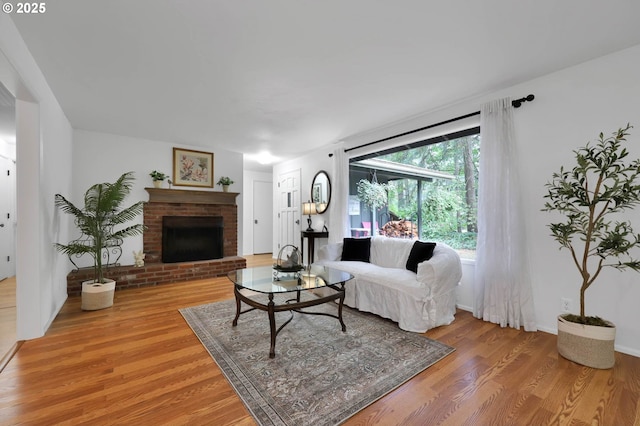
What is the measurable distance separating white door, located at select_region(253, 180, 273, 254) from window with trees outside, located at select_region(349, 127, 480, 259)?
11.6 ft

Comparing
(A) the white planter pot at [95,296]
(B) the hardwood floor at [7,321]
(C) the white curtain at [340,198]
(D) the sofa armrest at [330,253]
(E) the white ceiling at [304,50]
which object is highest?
(E) the white ceiling at [304,50]

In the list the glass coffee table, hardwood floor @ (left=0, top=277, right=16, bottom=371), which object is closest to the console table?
the glass coffee table

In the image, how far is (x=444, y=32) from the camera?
1.98 m

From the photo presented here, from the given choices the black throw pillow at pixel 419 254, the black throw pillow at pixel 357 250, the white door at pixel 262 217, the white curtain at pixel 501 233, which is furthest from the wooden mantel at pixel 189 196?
the white curtain at pixel 501 233

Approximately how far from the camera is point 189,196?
16.2ft

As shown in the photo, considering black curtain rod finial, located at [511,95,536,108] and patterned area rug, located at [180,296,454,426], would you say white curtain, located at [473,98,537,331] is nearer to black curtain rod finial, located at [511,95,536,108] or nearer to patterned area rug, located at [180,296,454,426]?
black curtain rod finial, located at [511,95,536,108]

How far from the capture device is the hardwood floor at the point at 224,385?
1.50 meters

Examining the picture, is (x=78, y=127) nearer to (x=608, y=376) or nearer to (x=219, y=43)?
(x=219, y=43)

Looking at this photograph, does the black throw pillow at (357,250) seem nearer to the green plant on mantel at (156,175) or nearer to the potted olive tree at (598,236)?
the potted olive tree at (598,236)

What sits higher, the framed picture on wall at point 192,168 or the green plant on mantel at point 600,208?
the framed picture on wall at point 192,168

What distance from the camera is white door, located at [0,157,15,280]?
176 inches

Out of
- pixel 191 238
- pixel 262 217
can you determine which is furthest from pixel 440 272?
pixel 262 217

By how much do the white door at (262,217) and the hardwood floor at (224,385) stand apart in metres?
4.93

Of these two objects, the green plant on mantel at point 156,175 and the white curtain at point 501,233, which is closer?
the white curtain at point 501,233
